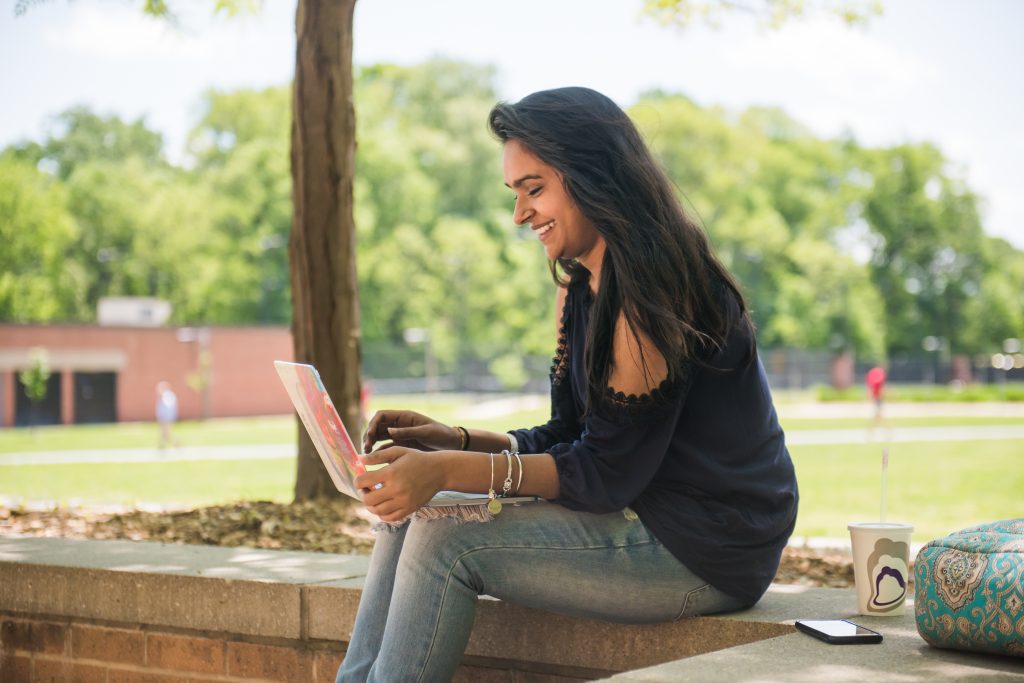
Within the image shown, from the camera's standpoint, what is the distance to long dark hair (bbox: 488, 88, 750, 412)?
2.61 m

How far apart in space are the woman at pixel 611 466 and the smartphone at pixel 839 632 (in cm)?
19

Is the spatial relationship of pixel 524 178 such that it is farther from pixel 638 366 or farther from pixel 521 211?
pixel 638 366

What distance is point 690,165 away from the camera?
67.5m

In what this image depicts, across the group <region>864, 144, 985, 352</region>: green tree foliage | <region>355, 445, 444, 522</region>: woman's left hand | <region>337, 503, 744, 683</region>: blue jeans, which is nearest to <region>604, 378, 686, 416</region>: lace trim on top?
<region>337, 503, 744, 683</region>: blue jeans

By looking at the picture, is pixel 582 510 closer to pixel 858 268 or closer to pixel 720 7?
pixel 720 7

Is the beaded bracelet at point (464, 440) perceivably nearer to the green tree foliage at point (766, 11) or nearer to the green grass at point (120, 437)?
the green tree foliage at point (766, 11)

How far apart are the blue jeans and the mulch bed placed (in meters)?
1.94

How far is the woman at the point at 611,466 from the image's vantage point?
2574 mm

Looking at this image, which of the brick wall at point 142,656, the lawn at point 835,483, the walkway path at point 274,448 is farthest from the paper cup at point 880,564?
the walkway path at point 274,448

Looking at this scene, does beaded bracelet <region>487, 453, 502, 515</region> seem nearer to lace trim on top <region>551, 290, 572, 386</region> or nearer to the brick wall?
lace trim on top <region>551, 290, 572, 386</region>

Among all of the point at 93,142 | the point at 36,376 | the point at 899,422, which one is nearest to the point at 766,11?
the point at 899,422

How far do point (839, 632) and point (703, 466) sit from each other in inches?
19.6

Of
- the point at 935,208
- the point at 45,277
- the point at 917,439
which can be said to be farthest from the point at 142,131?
the point at 917,439

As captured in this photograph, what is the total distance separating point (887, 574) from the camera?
2.91m
